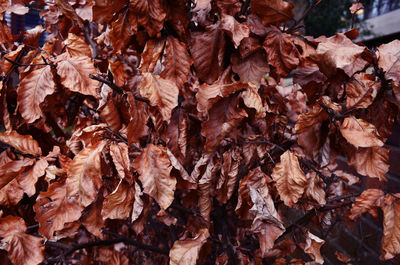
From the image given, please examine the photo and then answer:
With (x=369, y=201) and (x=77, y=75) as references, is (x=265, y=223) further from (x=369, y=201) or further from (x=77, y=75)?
(x=77, y=75)

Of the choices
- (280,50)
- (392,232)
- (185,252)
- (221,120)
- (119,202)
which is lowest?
(185,252)

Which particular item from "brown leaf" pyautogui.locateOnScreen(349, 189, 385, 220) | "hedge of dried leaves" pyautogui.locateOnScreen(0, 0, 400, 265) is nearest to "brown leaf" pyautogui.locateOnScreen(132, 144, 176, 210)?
"hedge of dried leaves" pyautogui.locateOnScreen(0, 0, 400, 265)

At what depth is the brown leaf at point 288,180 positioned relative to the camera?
65 cm

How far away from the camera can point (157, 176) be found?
1.93 feet

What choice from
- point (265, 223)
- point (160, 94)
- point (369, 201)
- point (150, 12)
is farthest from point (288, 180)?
point (150, 12)

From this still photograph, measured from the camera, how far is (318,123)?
0.63 m

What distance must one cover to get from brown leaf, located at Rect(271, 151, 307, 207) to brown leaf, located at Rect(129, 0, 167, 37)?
16.0 inches

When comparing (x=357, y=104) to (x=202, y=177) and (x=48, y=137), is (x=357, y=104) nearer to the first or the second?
(x=202, y=177)

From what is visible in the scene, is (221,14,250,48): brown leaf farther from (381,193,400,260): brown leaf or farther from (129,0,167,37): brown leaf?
(381,193,400,260): brown leaf

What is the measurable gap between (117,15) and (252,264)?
2.66 feet

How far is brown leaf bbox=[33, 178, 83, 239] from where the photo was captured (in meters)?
0.64

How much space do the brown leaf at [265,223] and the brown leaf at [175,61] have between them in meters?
0.32

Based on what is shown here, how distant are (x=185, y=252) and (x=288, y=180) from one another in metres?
0.31

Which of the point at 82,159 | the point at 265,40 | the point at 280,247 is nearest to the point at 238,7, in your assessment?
the point at 265,40
